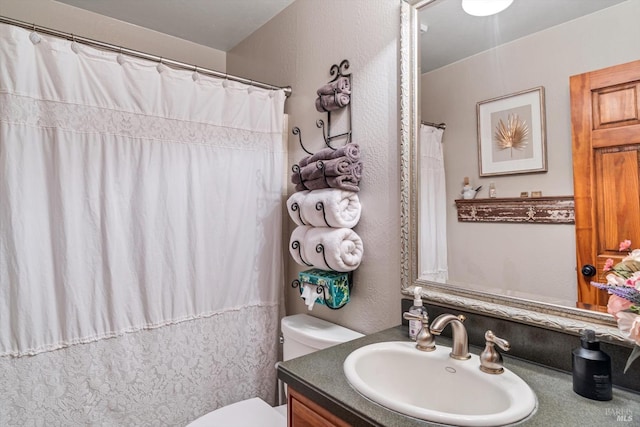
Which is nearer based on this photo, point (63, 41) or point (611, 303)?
point (611, 303)

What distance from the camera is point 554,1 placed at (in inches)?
38.8

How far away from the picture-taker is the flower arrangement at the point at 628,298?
683 millimetres

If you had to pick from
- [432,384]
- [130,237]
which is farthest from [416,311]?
[130,237]

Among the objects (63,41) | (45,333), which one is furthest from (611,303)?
(63,41)

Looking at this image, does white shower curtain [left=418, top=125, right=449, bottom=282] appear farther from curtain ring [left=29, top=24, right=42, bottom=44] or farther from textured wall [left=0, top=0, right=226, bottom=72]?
textured wall [left=0, top=0, right=226, bottom=72]

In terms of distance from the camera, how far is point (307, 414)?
2.96 feet

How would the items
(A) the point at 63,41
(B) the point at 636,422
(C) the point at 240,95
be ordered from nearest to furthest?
1. (B) the point at 636,422
2. (A) the point at 63,41
3. (C) the point at 240,95

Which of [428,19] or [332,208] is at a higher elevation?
[428,19]

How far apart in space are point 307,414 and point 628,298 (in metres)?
0.76

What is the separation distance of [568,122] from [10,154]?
5.97 feet

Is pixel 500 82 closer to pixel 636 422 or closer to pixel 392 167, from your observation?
pixel 392 167

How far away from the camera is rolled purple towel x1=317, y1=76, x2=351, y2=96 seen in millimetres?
1519

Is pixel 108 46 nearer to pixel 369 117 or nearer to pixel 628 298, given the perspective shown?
pixel 369 117

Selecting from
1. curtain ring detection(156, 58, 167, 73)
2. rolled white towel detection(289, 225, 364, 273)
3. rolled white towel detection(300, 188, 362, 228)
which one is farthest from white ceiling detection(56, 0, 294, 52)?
rolled white towel detection(289, 225, 364, 273)
